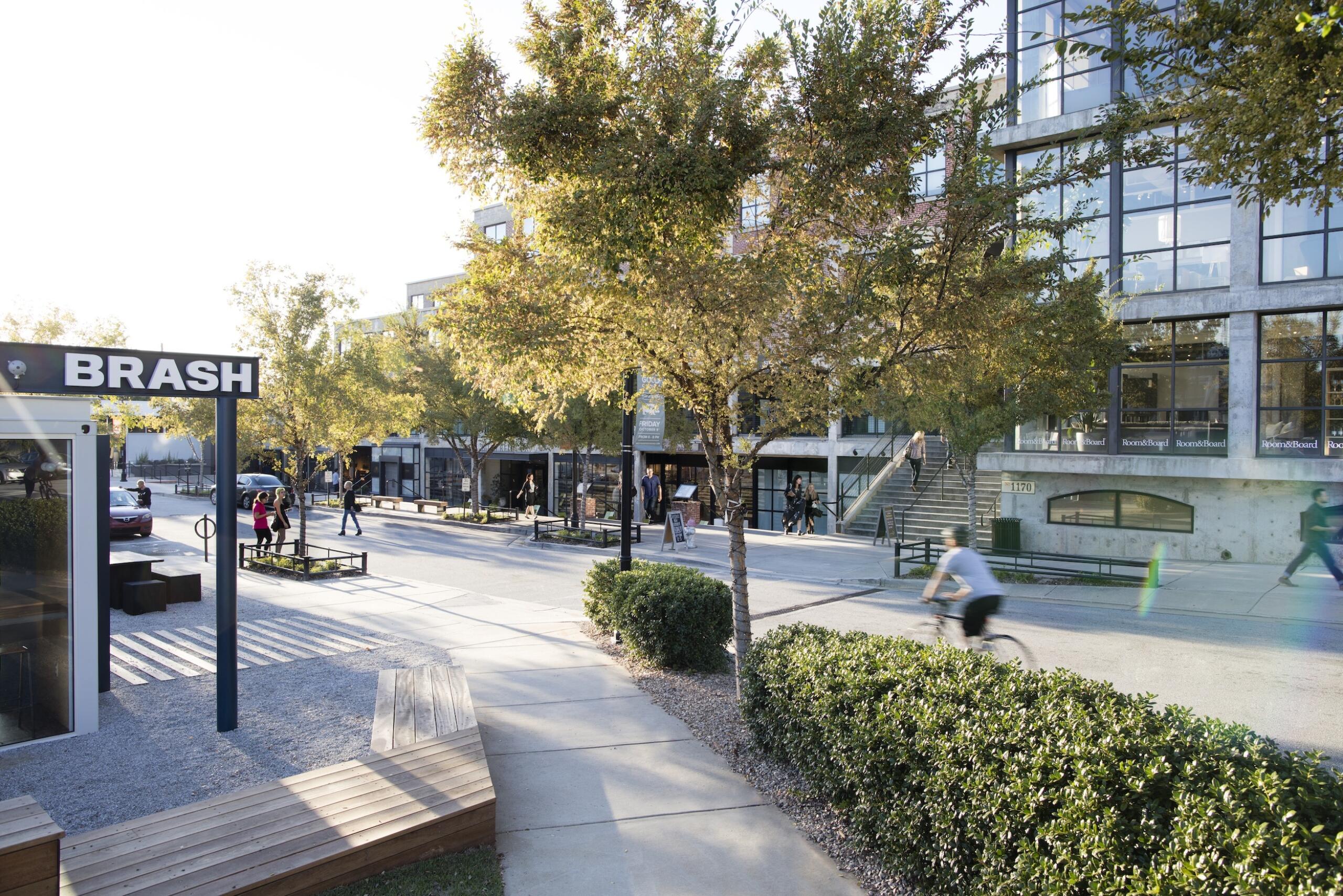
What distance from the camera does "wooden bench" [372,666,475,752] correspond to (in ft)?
19.7

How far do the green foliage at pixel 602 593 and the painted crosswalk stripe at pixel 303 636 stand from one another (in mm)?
2941

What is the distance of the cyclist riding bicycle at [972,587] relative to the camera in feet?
27.3

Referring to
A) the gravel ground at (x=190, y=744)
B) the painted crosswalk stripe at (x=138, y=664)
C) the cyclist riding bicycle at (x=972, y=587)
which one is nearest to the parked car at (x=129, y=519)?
the painted crosswalk stripe at (x=138, y=664)

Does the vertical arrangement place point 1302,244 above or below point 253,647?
above

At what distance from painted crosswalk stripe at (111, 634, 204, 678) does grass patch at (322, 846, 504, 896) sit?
5.82m

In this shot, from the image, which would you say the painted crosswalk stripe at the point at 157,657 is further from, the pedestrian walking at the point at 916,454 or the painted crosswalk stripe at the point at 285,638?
the pedestrian walking at the point at 916,454

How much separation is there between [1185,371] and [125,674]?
21.7 m

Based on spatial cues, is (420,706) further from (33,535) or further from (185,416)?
(185,416)

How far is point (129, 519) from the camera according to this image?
77.5 ft

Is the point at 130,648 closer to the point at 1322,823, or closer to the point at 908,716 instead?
the point at 908,716

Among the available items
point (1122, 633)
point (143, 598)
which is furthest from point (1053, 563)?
point (143, 598)

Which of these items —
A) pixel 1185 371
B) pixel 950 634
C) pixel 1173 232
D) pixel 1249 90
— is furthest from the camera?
pixel 1185 371

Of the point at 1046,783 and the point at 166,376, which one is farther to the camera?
the point at 166,376

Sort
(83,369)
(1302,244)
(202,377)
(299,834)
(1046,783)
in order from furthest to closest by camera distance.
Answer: (1302,244) → (202,377) → (83,369) → (299,834) → (1046,783)
